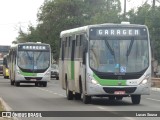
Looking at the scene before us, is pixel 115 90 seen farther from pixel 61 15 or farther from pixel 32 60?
pixel 61 15

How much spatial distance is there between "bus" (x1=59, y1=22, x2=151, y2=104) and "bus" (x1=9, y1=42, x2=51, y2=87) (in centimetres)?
2053

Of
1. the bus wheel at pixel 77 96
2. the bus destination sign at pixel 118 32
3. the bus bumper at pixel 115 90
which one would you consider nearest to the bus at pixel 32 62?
the bus wheel at pixel 77 96

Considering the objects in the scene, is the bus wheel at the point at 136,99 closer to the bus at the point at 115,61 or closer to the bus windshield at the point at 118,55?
the bus at the point at 115,61

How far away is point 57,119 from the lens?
1681cm

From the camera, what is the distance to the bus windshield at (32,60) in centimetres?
4409

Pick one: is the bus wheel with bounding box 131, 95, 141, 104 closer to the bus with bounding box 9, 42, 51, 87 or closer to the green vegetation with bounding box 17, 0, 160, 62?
the bus with bounding box 9, 42, 51, 87

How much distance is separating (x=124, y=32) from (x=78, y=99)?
15.9 ft

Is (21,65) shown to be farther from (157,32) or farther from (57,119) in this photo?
(57,119)

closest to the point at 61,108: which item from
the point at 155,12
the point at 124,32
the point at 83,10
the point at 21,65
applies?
the point at 124,32

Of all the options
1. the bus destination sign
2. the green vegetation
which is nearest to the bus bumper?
the bus destination sign

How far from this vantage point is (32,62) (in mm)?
44281

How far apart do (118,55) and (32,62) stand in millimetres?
21999

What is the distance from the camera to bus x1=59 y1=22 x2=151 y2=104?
890 inches

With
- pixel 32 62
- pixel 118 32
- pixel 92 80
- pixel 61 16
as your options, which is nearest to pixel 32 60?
pixel 32 62
